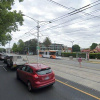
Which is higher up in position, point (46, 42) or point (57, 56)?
point (46, 42)

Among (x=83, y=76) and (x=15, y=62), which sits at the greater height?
(x=15, y=62)

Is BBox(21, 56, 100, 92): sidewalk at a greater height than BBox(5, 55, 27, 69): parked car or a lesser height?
lesser

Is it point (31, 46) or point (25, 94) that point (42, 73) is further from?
point (31, 46)

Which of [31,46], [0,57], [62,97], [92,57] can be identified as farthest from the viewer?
[31,46]

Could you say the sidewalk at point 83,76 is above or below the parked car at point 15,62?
below

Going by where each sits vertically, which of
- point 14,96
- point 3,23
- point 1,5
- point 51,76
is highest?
point 1,5

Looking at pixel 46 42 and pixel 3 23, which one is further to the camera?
pixel 46 42

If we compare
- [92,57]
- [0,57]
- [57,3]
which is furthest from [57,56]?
[57,3]

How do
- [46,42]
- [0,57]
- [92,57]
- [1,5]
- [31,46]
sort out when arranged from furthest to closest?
1. [46,42]
2. [31,46]
3. [92,57]
4. [0,57]
5. [1,5]

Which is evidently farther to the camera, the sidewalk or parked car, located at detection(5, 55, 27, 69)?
parked car, located at detection(5, 55, 27, 69)

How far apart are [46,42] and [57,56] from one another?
1721 inches

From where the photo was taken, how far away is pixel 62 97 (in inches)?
162

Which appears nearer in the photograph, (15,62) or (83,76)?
(83,76)

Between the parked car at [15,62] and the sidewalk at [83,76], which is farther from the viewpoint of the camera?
the parked car at [15,62]
